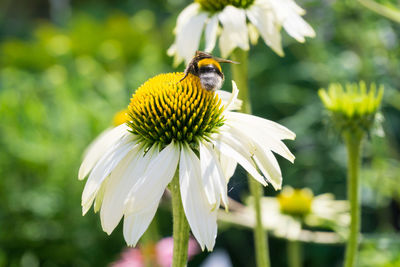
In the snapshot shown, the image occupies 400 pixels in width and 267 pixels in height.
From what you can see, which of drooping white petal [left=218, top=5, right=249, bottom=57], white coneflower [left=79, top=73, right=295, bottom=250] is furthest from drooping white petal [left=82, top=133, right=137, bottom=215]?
drooping white petal [left=218, top=5, right=249, bottom=57]

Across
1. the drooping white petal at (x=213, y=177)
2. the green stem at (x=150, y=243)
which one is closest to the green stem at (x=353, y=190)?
the drooping white petal at (x=213, y=177)

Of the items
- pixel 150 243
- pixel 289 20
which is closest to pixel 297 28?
pixel 289 20

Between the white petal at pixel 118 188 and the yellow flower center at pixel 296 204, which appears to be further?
the yellow flower center at pixel 296 204

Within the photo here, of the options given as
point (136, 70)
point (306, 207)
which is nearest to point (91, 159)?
point (306, 207)

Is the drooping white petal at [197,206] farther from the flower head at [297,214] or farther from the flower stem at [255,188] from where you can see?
the flower head at [297,214]

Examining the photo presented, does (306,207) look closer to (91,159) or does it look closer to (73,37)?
(91,159)
